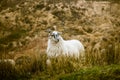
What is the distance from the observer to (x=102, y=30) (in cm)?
1930

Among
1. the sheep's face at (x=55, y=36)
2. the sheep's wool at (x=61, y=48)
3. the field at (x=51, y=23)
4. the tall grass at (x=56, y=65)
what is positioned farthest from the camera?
the field at (x=51, y=23)

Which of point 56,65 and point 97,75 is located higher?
point 97,75

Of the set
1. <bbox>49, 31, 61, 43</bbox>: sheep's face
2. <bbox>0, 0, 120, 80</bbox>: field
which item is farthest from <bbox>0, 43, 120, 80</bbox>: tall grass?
<bbox>0, 0, 120, 80</bbox>: field

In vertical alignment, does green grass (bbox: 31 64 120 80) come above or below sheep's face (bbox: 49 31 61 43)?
above

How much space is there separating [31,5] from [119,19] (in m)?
4.99

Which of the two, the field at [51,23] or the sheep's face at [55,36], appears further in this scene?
the field at [51,23]

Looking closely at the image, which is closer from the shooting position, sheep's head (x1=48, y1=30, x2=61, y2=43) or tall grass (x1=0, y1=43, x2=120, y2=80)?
tall grass (x1=0, y1=43, x2=120, y2=80)

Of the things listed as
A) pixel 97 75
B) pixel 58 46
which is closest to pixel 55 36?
pixel 58 46

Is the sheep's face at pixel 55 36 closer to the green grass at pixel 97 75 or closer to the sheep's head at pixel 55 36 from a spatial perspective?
the sheep's head at pixel 55 36

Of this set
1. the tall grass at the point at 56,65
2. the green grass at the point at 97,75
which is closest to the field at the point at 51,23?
the tall grass at the point at 56,65

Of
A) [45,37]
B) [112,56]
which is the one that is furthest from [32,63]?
[45,37]

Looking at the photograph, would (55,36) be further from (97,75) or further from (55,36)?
(97,75)

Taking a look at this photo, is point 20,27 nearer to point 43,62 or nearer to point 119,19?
point 119,19

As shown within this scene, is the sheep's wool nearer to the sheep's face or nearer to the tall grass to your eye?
the sheep's face
